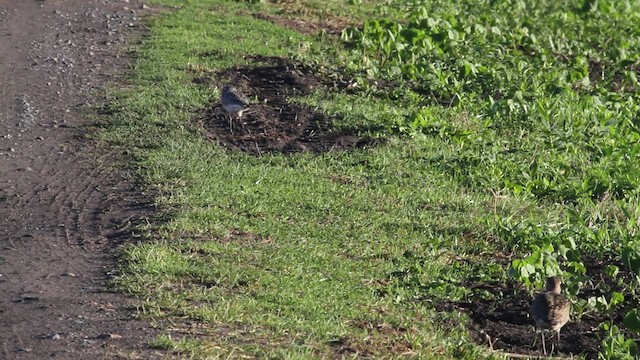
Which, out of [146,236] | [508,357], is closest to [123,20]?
[146,236]

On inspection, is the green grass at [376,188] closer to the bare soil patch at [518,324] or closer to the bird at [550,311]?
the bare soil patch at [518,324]

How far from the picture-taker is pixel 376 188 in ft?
27.5

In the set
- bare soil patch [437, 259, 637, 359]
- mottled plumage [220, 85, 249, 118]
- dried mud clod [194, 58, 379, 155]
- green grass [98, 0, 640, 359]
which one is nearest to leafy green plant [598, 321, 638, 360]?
green grass [98, 0, 640, 359]

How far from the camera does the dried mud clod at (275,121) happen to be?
9086 millimetres

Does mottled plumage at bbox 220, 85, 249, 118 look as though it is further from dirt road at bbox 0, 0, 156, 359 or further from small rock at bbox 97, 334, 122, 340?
small rock at bbox 97, 334, 122, 340

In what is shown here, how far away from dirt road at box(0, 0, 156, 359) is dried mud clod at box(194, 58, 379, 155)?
1009 millimetres

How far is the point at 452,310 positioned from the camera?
663 cm

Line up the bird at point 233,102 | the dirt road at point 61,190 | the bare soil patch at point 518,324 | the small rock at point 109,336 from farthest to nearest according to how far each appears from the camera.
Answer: the bird at point 233,102, the bare soil patch at point 518,324, the dirt road at point 61,190, the small rock at point 109,336

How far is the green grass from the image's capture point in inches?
245

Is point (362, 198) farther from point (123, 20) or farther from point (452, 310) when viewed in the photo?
point (123, 20)

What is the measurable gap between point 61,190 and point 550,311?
3.43m

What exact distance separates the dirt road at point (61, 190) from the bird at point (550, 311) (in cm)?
201

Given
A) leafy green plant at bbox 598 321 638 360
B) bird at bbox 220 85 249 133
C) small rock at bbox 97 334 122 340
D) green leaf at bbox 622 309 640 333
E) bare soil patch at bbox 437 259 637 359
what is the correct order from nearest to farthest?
small rock at bbox 97 334 122 340
leafy green plant at bbox 598 321 638 360
green leaf at bbox 622 309 640 333
bare soil patch at bbox 437 259 637 359
bird at bbox 220 85 249 133

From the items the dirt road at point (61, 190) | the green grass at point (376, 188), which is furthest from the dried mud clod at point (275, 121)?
the dirt road at point (61, 190)
